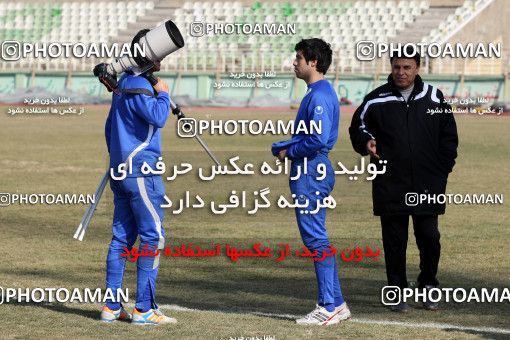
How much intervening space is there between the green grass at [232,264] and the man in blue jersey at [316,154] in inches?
13.1

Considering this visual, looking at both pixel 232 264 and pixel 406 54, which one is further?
pixel 232 264

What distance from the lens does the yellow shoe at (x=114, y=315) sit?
915cm

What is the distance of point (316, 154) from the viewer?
8.98 metres

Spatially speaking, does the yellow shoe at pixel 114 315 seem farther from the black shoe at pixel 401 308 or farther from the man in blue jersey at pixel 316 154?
the black shoe at pixel 401 308

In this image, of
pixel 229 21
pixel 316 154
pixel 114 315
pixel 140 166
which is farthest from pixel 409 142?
pixel 229 21

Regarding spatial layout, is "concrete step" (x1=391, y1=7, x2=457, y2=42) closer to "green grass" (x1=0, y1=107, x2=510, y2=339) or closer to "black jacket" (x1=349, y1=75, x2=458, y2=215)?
"green grass" (x1=0, y1=107, x2=510, y2=339)

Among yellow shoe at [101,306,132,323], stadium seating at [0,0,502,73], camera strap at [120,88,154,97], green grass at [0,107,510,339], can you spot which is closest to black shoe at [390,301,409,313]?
green grass at [0,107,510,339]

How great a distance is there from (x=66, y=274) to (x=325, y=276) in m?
3.44

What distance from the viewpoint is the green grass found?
9062mm

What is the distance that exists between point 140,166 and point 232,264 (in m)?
4.06

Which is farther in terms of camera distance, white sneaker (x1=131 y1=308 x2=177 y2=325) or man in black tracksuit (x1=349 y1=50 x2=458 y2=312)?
man in black tracksuit (x1=349 y1=50 x2=458 y2=312)

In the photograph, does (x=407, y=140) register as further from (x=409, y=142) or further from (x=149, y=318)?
(x=149, y=318)

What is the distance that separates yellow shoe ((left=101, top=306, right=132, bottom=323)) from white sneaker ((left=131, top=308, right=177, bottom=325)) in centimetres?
17

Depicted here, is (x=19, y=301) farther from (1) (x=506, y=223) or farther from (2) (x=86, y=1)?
(2) (x=86, y=1)
